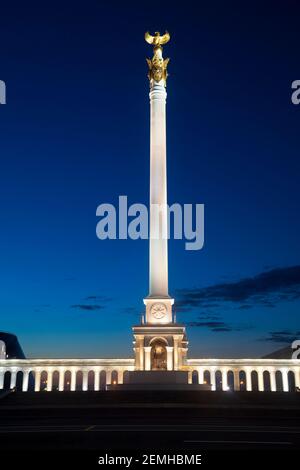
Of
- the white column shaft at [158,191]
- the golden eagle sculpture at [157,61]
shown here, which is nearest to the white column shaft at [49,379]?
the white column shaft at [158,191]

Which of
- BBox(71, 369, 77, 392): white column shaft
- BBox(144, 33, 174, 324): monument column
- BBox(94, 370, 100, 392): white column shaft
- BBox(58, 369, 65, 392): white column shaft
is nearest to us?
BBox(144, 33, 174, 324): monument column

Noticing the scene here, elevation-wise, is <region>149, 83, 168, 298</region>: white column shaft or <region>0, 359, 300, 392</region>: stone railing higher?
<region>149, 83, 168, 298</region>: white column shaft

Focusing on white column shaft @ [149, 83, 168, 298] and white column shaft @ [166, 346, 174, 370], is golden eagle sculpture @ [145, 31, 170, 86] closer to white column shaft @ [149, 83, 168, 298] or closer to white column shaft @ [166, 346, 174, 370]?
white column shaft @ [149, 83, 168, 298]

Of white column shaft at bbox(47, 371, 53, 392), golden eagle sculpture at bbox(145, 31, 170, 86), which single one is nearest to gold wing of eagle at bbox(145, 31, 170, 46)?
golden eagle sculpture at bbox(145, 31, 170, 86)

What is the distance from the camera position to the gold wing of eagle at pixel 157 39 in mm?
60388

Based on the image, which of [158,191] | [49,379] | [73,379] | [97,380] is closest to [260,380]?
[97,380]

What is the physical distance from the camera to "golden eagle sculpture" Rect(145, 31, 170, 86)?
58.4 meters
